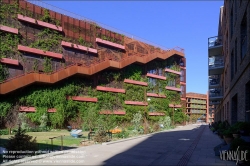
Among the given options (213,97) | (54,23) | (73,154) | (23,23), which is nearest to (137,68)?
(213,97)

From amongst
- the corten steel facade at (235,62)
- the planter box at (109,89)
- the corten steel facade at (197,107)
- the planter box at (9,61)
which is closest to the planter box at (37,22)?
the planter box at (9,61)

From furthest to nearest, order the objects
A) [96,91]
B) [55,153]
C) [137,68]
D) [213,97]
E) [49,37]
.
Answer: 1. [137,68]
2. [213,97]
3. [96,91]
4. [49,37]
5. [55,153]

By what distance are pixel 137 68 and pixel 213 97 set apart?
12737 millimetres

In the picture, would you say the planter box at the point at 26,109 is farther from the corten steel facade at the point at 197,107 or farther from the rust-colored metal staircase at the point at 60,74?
the corten steel facade at the point at 197,107

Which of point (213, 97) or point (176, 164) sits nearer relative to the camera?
point (176, 164)

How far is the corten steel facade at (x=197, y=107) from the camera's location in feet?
335

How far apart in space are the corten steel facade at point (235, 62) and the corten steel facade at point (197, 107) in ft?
197

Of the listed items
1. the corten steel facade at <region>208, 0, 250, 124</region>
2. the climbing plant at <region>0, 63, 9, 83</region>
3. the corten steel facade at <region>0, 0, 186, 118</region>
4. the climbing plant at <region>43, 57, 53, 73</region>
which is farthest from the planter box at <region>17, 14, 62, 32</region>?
the corten steel facade at <region>208, 0, 250, 124</region>

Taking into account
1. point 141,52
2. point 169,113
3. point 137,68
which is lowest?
point 169,113

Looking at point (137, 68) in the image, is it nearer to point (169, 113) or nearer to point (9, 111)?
point (169, 113)

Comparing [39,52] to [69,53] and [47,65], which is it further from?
[69,53]

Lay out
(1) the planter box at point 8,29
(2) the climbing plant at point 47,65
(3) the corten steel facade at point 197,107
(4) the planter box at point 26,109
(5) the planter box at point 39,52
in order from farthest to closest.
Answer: (3) the corten steel facade at point 197,107 < (2) the climbing plant at point 47,65 < (5) the planter box at point 39,52 < (4) the planter box at point 26,109 < (1) the planter box at point 8,29

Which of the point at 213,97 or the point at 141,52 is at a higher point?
the point at 141,52

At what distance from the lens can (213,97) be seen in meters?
37.2
